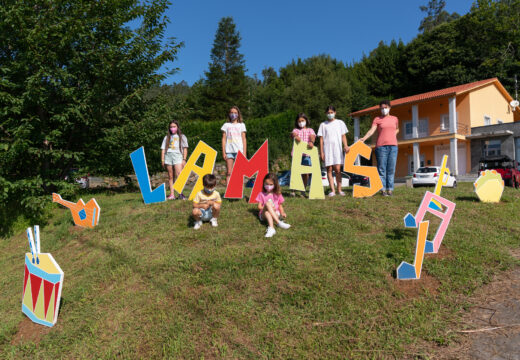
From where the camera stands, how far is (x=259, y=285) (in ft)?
13.4

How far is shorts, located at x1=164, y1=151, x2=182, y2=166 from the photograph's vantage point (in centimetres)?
800

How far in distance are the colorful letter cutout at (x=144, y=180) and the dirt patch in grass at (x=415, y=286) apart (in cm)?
529

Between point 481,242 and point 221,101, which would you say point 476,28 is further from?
point 481,242

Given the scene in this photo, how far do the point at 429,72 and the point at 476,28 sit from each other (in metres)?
6.70

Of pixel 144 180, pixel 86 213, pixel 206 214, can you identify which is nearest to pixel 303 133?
pixel 206 214

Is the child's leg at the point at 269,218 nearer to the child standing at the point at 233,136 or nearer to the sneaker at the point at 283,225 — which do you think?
the sneaker at the point at 283,225

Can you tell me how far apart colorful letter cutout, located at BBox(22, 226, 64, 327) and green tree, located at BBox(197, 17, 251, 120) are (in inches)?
1334

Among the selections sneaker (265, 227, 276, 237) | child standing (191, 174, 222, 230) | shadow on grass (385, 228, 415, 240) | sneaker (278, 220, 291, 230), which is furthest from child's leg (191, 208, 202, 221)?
shadow on grass (385, 228, 415, 240)

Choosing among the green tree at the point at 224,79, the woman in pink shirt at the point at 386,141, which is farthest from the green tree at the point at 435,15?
the woman in pink shirt at the point at 386,141

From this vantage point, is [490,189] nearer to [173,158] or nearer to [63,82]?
[173,158]

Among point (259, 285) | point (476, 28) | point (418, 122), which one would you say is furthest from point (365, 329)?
point (476, 28)

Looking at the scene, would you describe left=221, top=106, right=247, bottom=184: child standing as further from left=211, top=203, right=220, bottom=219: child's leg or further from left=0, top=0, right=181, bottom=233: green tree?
left=0, top=0, right=181, bottom=233: green tree

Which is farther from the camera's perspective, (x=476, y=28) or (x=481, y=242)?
(x=476, y=28)

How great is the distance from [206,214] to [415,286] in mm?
3471
